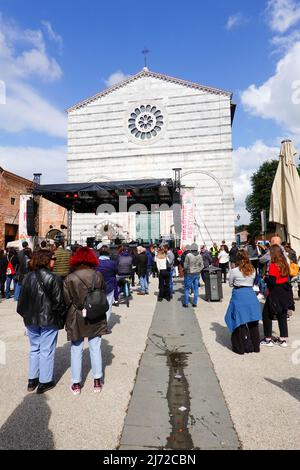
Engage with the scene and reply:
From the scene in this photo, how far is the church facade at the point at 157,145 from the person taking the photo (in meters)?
28.2

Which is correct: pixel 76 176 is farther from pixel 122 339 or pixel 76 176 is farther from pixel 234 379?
pixel 234 379

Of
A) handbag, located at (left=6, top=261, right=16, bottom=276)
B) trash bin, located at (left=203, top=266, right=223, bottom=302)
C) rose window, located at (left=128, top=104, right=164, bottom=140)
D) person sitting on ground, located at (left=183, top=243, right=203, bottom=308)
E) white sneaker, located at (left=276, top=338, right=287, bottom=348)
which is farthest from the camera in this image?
rose window, located at (left=128, top=104, right=164, bottom=140)

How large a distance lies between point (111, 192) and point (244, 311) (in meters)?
13.5

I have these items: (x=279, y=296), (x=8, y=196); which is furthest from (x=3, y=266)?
(x=8, y=196)

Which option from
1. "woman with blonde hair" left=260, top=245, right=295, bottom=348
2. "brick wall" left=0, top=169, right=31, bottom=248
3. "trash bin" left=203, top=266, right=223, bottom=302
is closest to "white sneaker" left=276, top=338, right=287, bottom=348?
"woman with blonde hair" left=260, top=245, right=295, bottom=348

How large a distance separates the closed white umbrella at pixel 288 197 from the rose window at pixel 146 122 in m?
22.5

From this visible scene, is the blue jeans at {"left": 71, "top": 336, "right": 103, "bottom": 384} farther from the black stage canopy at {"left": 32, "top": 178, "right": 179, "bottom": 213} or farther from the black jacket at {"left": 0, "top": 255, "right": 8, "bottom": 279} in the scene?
the black stage canopy at {"left": 32, "top": 178, "right": 179, "bottom": 213}

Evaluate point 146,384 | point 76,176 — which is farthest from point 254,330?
point 76,176

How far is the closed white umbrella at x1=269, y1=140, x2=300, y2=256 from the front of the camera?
25.9 ft

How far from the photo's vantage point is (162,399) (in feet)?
11.7

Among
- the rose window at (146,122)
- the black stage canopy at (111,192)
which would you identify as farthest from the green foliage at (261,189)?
the black stage canopy at (111,192)

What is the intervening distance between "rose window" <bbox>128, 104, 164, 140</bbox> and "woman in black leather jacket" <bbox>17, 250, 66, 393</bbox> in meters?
27.5

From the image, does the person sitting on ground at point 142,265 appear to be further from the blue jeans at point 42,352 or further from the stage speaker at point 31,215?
the stage speaker at point 31,215
